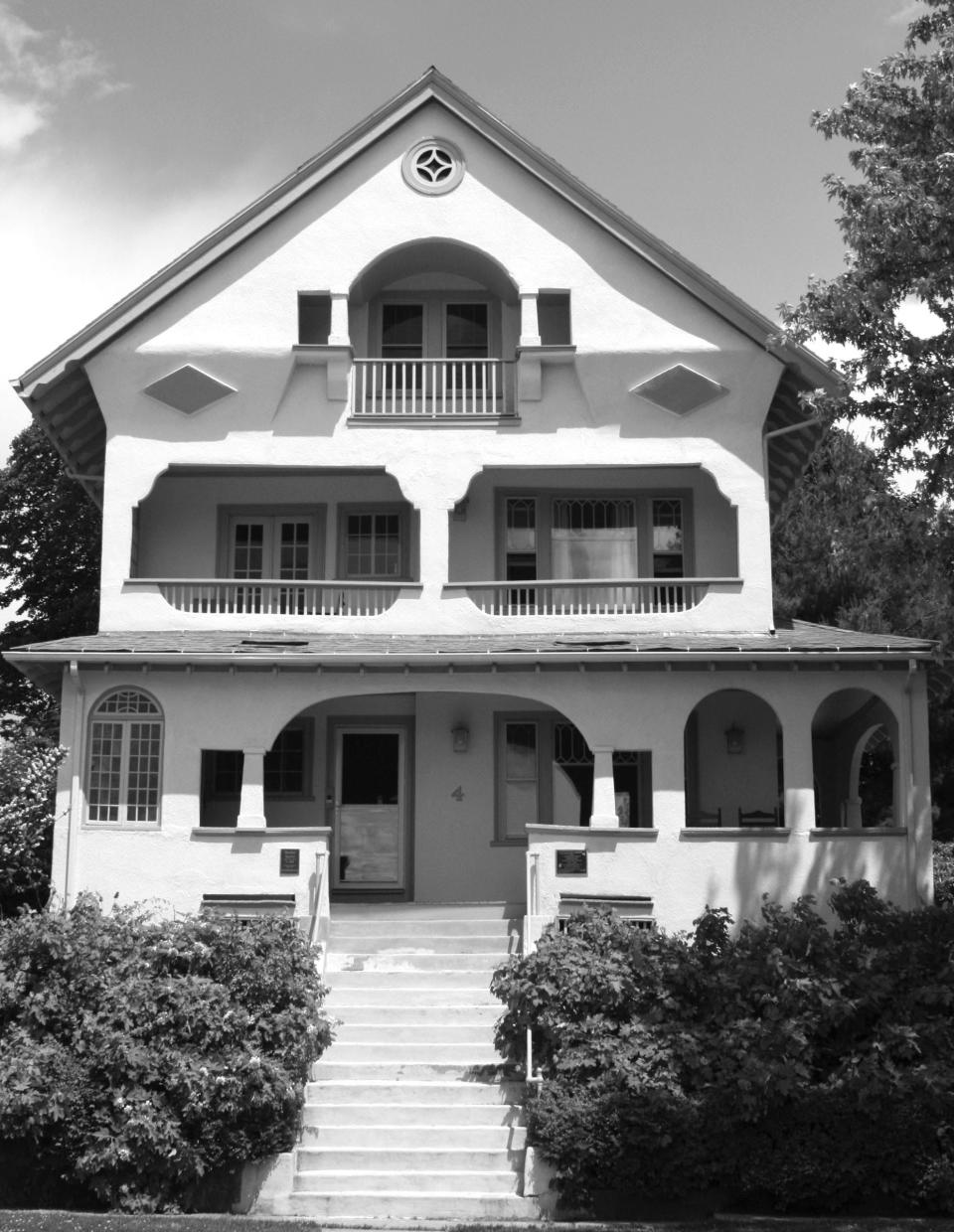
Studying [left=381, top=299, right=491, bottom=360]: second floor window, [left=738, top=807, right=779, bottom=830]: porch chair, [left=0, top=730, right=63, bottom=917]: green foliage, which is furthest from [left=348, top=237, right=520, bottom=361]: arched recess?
[left=0, top=730, right=63, bottom=917]: green foliage

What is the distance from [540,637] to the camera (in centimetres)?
2212

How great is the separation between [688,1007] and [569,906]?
4235 millimetres

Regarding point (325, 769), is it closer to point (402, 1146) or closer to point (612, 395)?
point (612, 395)

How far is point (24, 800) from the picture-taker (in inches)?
790

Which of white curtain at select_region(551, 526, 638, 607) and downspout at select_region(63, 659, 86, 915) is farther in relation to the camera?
white curtain at select_region(551, 526, 638, 607)

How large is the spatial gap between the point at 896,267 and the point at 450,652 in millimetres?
7404

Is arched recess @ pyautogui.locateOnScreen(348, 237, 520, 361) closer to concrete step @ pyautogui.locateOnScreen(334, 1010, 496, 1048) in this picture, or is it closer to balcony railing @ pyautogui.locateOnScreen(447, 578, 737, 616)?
balcony railing @ pyautogui.locateOnScreen(447, 578, 737, 616)

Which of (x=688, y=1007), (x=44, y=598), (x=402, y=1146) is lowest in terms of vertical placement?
(x=402, y=1146)

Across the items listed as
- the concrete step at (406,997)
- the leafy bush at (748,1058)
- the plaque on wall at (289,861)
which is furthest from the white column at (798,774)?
the plaque on wall at (289,861)

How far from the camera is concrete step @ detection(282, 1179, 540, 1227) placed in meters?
14.9

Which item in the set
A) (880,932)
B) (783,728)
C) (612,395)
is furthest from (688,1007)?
(612,395)

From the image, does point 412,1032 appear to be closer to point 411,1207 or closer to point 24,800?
point 411,1207

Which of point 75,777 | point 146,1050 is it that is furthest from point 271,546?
point 146,1050

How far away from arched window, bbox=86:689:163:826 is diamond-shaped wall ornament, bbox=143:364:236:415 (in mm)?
4424
